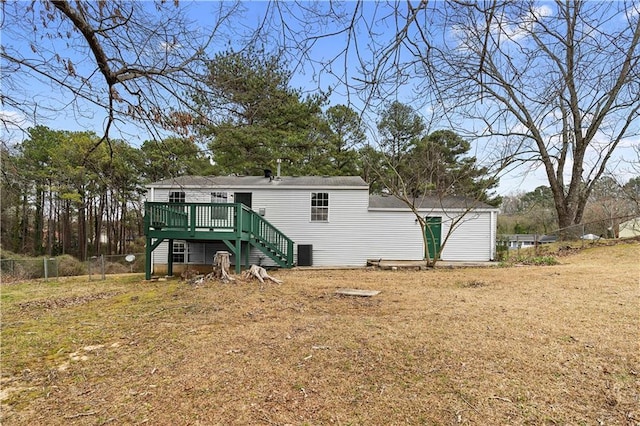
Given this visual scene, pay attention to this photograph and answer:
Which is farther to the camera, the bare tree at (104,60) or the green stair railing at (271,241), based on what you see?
the green stair railing at (271,241)

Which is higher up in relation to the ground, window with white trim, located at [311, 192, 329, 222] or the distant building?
window with white trim, located at [311, 192, 329, 222]

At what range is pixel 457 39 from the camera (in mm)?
2400

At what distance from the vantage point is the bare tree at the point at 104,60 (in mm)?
2920

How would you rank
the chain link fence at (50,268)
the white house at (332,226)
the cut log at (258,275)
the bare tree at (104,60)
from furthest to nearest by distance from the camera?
the white house at (332,226)
the chain link fence at (50,268)
the cut log at (258,275)
the bare tree at (104,60)

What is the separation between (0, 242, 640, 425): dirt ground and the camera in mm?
2604

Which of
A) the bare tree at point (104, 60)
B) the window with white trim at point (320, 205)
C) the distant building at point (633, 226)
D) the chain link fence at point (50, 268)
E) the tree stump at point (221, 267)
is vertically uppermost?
the bare tree at point (104, 60)

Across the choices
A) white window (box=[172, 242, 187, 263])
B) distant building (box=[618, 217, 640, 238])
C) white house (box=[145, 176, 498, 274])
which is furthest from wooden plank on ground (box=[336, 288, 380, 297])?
distant building (box=[618, 217, 640, 238])

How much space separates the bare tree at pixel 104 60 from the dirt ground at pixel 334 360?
2412 mm

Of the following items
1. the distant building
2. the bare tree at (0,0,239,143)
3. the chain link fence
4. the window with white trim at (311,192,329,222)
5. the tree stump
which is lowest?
the chain link fence

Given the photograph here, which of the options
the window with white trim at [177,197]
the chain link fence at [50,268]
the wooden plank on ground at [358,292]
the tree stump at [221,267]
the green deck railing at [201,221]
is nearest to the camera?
the wooden plank on ground at [358,292]

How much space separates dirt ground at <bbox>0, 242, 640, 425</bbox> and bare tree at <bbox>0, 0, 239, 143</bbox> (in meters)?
2.41

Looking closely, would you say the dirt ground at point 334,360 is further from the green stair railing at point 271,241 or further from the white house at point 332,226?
the white house at point 332,226

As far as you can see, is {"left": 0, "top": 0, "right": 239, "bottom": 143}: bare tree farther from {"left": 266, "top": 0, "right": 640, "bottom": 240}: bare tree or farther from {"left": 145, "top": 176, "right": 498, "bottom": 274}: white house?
{"left": 145, "top": 176, "right": 498, "bottom": 274}: white house

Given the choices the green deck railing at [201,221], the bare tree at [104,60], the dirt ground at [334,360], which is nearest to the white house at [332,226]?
the green deck railing at [201,221]
